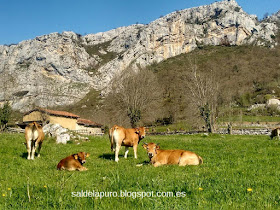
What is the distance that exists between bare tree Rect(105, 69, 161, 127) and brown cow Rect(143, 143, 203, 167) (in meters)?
36.6

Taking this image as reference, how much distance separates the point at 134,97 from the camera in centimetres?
4753

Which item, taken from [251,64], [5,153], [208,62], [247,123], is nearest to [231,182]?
[5,153]

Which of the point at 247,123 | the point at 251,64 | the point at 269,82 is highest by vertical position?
the point at 251,64

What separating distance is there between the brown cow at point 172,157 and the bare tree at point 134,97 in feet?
120

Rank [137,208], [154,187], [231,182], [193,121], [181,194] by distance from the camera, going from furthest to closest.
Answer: [193,121]
[231,182]
[154,187]
[181,194]
[137,208]

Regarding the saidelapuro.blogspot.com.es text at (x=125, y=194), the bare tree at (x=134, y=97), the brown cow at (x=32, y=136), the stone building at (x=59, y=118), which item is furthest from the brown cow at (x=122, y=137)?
the stone building at (x=59, y=118)

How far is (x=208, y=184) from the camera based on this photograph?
5.62 meters

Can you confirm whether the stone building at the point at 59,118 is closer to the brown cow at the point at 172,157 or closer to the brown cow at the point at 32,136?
the brown cow at the point at 32,136

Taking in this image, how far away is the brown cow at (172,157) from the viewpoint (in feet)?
29.9

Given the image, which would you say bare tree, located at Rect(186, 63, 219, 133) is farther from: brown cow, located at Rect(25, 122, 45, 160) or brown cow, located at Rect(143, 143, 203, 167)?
brown cow, located at Rect(25, 122, 45, 160)

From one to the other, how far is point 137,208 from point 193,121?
48926 millimetres

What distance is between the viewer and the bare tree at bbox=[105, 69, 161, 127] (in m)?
47.4

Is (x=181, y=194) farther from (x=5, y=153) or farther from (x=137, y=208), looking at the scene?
(x=5, y=153)

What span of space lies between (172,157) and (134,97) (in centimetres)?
3834
